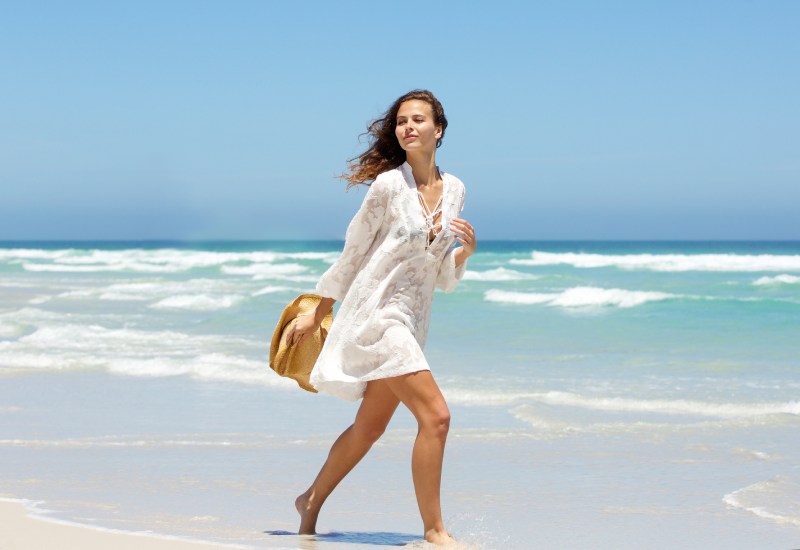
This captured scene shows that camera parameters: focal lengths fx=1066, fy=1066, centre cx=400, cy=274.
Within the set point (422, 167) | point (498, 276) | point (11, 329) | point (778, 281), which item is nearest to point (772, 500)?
point (422, 167)

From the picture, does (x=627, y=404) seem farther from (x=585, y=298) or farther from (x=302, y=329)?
(x=585, y=298)

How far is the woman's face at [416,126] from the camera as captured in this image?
4.06m

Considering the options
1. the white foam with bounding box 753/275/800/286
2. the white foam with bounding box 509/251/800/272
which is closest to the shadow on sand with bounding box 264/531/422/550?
the white foam with bounding box 753/275/800/286

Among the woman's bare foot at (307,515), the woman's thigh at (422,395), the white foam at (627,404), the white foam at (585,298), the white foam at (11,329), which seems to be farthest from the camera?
the white foam at (585,298)

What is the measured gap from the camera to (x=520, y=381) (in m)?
9.72

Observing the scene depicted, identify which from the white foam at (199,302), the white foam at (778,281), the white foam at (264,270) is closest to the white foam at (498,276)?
the white foam at (778,281)

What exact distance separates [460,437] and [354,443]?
2.82 metres

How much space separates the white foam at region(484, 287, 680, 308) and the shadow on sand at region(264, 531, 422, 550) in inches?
666

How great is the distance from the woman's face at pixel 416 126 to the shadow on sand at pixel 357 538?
5.28 ft

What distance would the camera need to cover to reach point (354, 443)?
14.2 feet

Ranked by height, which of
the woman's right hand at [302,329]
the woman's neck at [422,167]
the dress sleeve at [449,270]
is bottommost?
the woman's right hand at [302,329]

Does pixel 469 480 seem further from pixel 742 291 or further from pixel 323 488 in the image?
pixel 742 291

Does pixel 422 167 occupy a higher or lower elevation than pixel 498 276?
higher

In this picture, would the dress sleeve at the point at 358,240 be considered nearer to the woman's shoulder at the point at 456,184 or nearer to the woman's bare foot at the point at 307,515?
the woman's shoulder at the point at 456,184
